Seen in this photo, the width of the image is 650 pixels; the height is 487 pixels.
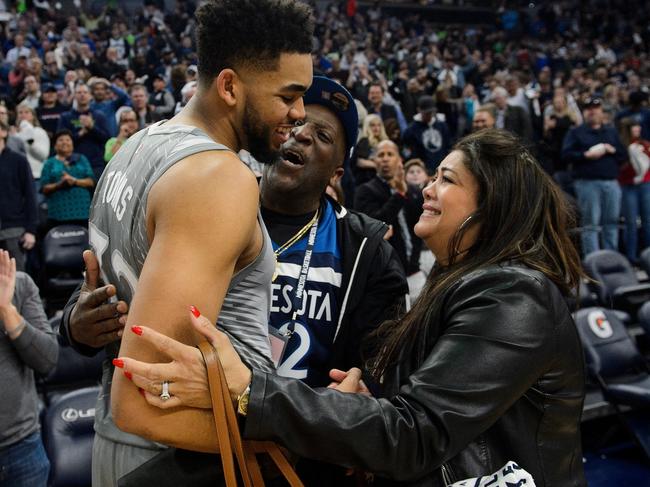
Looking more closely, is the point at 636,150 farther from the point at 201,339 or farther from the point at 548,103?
the point at 201,339

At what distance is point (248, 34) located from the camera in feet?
5.03

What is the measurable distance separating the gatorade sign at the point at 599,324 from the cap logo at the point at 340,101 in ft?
12.3

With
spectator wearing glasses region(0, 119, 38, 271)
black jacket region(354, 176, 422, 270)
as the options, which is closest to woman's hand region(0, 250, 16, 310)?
black jacket region(354, 176, 422, 270)

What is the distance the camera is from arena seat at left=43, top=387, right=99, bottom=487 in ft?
12.4

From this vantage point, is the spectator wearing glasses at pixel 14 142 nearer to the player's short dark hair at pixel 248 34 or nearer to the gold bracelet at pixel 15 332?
the gold bracelet at pixel 15 332

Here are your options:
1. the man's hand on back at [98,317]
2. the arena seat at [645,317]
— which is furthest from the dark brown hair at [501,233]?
the arena seat at [645,317]

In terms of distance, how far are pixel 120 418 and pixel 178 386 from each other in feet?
0.40

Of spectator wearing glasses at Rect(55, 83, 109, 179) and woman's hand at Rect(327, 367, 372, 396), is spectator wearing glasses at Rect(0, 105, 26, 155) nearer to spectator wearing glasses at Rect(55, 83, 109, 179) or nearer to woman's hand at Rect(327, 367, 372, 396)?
spectator wearing glasses at Rect(55, 83, 109, 179)

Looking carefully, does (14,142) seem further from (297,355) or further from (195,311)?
(195,311)

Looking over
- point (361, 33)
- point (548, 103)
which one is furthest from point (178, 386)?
point (361, 33)

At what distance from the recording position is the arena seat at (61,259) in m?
6.37

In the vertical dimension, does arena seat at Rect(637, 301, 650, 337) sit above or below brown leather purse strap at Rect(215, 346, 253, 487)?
below

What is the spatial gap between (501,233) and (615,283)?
18.5ft

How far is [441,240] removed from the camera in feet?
6.03
